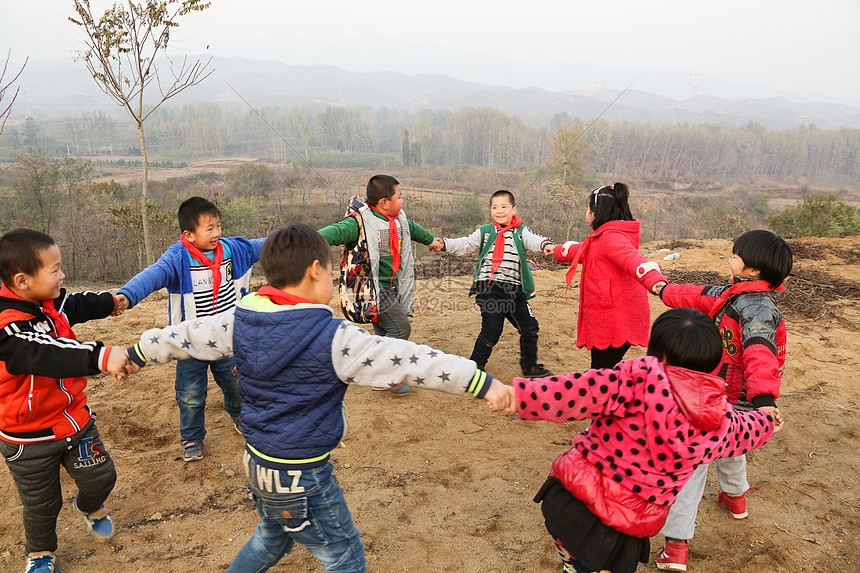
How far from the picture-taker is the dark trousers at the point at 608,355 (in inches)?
147

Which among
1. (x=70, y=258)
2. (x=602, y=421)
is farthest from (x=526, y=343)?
(x=70, y=258)

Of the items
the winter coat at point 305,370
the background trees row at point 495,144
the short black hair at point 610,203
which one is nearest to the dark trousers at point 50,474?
the winter coat at point 305,370

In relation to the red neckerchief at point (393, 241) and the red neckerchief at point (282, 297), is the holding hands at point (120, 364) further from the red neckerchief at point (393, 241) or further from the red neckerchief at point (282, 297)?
the red neckerchief at point (393, 241)

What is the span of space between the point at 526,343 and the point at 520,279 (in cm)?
77

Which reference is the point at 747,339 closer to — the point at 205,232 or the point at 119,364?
the point at 119,364

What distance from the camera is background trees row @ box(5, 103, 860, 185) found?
220ft

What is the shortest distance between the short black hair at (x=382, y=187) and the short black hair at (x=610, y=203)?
70.5 inches

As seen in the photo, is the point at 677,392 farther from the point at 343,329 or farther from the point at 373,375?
the point at 343,329

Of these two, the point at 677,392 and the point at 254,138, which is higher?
the point at 254,138

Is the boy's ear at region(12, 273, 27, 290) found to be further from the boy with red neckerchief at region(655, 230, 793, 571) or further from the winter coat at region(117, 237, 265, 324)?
the boy with red neckerchief at region(655, 230, 793, 571)

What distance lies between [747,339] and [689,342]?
107 cm

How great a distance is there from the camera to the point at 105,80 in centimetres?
927

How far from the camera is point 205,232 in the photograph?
137 inches

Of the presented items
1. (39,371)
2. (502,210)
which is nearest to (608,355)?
(502,210)
